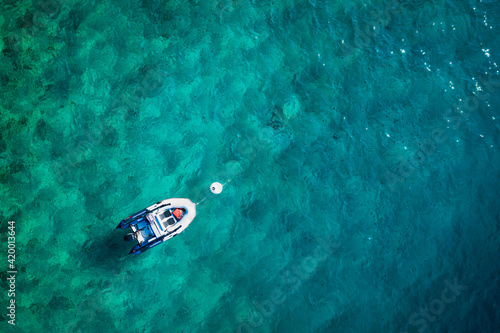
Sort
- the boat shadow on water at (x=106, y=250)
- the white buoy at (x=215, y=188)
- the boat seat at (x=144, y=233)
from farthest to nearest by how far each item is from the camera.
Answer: the white buoy at (x=215, y=188)
the boat shadow on water at (x=106, y=250)
the boat seat at (x=144, y=233)

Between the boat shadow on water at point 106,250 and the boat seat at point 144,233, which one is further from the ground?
the boat shadow on water at point 106,250

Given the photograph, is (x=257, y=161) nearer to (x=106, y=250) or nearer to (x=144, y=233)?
(x=144, y=233)

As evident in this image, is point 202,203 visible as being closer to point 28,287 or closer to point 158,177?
point 158,177

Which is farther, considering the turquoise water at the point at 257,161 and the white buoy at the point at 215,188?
the white buoy at the point at 215,188

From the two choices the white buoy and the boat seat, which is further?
the white buoy

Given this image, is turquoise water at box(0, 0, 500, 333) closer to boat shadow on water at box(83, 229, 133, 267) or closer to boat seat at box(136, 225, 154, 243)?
boat shadow on water at box(83, 229, 133, 267)

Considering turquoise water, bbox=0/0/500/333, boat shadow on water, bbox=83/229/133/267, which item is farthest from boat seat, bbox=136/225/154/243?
boat shadow on water, bbox=83/229/133/267

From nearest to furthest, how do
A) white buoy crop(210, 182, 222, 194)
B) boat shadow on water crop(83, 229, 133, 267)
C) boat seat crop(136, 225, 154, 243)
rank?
boat seat crop(136, 225, 154, 243)
boat shadow on water crop(83, 229, 133, 267)
white buoy crop(210, 182, 222, 194)

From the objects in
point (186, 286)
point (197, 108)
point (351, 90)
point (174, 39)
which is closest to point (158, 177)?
point (197, 108)

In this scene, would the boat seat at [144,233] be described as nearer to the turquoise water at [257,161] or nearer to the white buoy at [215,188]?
the turquoise water at [257,161]

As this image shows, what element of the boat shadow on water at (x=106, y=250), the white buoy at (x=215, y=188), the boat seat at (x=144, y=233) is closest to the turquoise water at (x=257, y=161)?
the boat shadow on water at (x=106, y=250)
